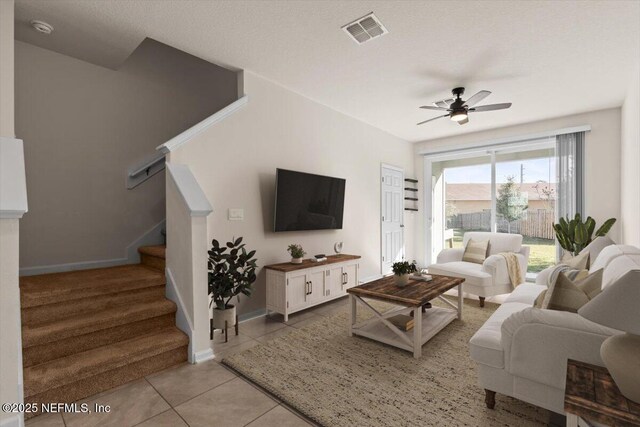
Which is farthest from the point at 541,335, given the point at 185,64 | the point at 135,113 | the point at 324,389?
the point at 185,64

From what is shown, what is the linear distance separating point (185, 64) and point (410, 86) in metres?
3.03

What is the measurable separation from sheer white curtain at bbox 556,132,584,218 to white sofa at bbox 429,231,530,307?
1.25m

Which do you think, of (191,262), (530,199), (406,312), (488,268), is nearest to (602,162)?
(530,199)

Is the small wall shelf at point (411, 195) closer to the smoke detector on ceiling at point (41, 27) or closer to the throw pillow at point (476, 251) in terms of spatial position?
the throw pillow at point (476, 251)

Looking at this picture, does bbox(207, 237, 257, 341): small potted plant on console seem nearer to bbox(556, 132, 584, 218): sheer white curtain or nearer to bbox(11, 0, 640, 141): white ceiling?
bbox(11, 0, 640, 141): white ceiling

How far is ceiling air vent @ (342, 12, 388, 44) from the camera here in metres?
2.48

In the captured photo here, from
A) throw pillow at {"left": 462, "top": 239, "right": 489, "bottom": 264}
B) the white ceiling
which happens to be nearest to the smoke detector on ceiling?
the white ceiling

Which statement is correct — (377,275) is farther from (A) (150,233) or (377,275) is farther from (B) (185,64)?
(B) (185,64)

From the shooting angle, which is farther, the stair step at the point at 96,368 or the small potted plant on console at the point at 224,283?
the small potted plant on console at the point at 224,283

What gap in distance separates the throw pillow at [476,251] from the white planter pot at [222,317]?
3407 mm

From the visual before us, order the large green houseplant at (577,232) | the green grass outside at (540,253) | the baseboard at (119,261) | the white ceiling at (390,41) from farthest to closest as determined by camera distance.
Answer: the green grass outside at (540,253) < the large green houseplant at (577,232) < the baseboard at (119,261) < the white ceiling at (390,41)

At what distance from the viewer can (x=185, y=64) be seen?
4.20m

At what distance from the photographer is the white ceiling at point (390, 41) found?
2342 mm

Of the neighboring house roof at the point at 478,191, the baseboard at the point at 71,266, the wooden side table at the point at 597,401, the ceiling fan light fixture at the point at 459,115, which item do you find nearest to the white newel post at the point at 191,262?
the baseboard at the point at 71,266
